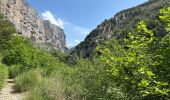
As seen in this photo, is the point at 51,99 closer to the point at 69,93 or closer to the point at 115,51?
the point at 69,93

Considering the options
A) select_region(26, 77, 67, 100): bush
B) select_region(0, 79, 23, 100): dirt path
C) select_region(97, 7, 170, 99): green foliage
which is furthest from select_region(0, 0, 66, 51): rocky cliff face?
select_region(97, 7, 170, 99): green foliage

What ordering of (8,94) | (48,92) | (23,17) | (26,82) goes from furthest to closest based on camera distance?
(23,17)
(26,82)
(8,94)
(48,92)

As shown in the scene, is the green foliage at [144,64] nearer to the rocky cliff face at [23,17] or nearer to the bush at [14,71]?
the bush at [14,71]

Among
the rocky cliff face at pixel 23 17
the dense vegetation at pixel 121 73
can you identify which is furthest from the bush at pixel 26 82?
the rocky cliff face at pixel 23 17

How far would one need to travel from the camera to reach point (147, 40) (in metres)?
5.39

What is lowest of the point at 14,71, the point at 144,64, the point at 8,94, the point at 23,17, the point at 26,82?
the point at 8,94

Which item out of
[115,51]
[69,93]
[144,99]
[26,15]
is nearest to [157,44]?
[144,99]

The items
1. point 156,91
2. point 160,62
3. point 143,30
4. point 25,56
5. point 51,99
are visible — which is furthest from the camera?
point 25,56

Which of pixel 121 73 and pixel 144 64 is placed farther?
pixel 121 73

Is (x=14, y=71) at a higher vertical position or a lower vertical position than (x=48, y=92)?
higher

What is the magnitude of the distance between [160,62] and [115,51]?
2999 mm

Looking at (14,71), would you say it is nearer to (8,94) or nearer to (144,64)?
(8,94)

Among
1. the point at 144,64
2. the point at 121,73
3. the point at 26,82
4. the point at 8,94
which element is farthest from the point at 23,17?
the point at 144,64

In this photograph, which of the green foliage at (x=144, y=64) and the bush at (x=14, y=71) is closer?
the green foliage at (x=144, y=64)
